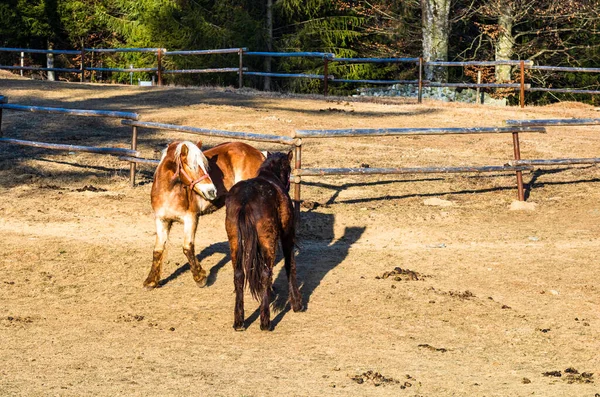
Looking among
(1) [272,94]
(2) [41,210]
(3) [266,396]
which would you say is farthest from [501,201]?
(1) [272,94]

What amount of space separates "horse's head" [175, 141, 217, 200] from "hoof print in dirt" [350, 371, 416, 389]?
2440 millimetres

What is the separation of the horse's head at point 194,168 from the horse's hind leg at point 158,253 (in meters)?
0.65

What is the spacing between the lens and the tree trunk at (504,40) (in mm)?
27375

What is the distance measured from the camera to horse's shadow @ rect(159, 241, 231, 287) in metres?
8.93

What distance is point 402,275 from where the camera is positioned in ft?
29.7

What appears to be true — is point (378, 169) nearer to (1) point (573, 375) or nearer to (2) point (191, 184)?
(2) point (191, 184)

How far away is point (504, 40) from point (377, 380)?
77.2ft

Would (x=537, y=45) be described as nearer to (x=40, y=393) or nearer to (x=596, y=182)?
(x=596, y=182)

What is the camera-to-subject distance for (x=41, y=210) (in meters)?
11.6

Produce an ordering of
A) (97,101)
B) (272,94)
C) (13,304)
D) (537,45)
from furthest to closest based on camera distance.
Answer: (537,45)
(272,94)
(97,101)
(13,304)

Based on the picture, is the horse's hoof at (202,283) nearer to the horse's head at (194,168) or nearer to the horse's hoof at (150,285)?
the horse's hoof at (150,285)

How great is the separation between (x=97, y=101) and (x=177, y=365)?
47.7ft

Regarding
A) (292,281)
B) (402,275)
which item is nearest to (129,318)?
(292,281)

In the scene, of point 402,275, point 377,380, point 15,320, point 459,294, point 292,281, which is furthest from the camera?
point 402,275
